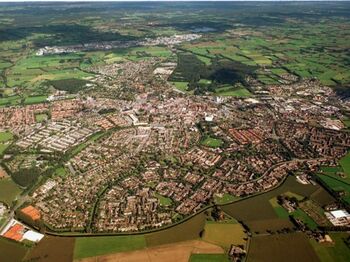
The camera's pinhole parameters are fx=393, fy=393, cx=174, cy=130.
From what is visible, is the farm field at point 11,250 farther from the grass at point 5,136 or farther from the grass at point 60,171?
the grass at point 5,136

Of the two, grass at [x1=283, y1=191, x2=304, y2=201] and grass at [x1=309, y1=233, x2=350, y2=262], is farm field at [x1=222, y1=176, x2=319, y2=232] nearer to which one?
grass at [x1=283, y1=191, x2=304, y2=201]

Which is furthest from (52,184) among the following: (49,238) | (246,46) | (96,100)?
(246,46)

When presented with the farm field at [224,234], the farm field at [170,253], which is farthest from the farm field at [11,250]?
the farm field at [224,234]

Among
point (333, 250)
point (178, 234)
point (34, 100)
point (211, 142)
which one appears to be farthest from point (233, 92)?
point (333, 250)

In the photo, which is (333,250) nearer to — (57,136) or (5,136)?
(57,136)

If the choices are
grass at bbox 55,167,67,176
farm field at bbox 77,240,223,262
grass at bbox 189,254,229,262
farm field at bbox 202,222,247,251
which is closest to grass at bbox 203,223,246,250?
farm field at bbox 202,222,247,251

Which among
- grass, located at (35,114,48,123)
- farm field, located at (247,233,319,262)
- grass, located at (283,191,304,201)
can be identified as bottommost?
grass, located at (35,114,48,123)

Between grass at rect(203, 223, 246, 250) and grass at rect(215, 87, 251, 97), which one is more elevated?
grass at rect(203, 223, 246, 250)

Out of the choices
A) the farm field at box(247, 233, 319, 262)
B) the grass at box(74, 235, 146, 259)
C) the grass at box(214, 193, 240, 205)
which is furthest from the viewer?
the grass at box(214, 193, 240, 205)

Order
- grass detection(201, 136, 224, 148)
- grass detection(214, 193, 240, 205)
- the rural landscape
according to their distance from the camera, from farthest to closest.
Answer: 1. grass detection(201, 136, 224, 148)
2. grass detection(214, 193, 240, 205)
3. the rural landscape
